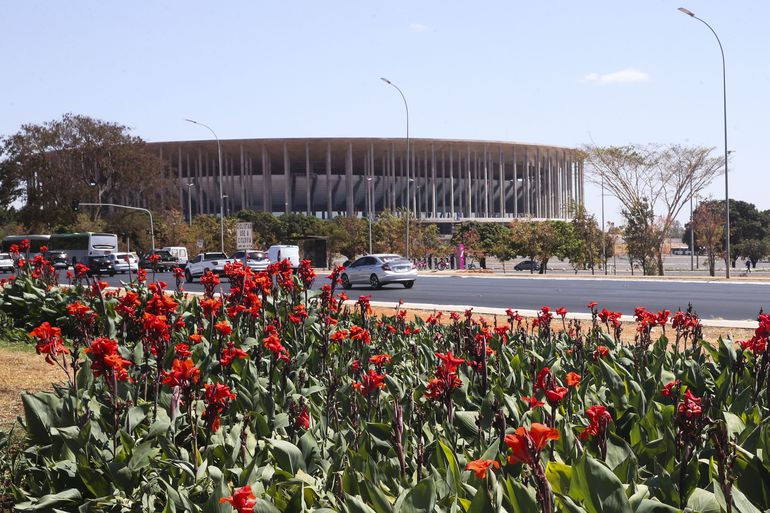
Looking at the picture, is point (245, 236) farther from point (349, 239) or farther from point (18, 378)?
point (349, 239)

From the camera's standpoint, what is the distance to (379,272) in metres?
32.6

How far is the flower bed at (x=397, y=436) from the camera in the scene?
7.75 feet

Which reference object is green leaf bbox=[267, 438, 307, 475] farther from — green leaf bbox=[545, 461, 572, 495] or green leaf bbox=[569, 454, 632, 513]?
green leaf bbox=[569, 454, 632, 513]

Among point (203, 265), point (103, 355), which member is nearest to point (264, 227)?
point (203, 265)

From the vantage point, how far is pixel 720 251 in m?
65.9

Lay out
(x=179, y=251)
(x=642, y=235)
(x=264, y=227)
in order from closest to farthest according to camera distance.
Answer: (x=642, y=235) → (x=179, y=251) → (x=264, y=227)

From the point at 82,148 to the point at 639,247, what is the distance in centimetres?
4863

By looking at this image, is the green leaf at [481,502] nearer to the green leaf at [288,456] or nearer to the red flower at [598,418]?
the red flower at [598,418]

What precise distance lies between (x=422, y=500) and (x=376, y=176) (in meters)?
109

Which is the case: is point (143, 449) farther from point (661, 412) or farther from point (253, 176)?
point (253, 176)

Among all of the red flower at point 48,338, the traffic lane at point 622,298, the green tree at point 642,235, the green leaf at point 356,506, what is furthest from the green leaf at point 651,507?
the green tree at point 642,235

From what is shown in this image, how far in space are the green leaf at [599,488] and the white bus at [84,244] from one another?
6413 cm

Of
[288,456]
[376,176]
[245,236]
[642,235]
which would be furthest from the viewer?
[376,176]

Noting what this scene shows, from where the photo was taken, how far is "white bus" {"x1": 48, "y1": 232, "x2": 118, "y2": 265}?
2517 inches
